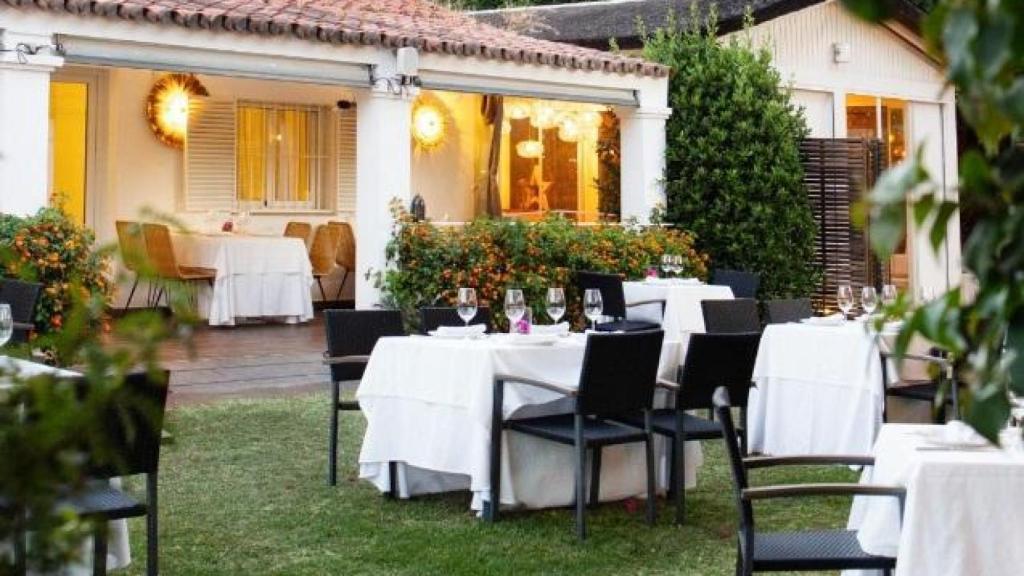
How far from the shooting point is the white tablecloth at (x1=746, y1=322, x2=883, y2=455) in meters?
6.80

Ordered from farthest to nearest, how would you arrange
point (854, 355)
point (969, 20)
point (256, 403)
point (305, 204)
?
point (305, 204) → point (256, 403) → point (854, 355) → point (969, 20)

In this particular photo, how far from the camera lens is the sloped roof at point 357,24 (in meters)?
10.5

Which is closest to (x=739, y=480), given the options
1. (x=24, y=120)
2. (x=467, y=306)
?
(x=467, y=306)

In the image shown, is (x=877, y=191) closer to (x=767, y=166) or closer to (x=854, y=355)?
(x=854, y=355)

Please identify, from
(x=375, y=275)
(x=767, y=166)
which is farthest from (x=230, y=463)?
(x=767, y=166)

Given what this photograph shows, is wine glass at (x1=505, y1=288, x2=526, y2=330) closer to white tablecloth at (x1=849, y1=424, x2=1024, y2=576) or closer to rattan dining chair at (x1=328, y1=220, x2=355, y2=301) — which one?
white tablecloth at (x1=849, y1=424, x2=1024, y2=576)

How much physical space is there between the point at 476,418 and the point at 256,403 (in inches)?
145

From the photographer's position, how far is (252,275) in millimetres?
13766

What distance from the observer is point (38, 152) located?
394 inches

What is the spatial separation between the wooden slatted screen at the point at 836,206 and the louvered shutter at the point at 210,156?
6576 mm

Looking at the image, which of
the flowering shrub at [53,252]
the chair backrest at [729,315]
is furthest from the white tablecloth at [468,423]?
the flowering shrub at [53,252]

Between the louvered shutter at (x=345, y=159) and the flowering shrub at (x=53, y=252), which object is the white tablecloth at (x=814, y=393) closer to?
the flowering shrub at (x=53, y=252)

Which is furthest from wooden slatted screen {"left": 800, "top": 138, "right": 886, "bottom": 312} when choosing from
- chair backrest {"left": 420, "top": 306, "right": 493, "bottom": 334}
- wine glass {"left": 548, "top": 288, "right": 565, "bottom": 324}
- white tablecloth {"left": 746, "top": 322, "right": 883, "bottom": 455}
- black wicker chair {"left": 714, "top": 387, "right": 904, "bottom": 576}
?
black wicker chair {"left": 714, "top": 387, "right": 904, "bottom": 576}

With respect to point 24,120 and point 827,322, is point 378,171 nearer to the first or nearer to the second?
point 24,120
